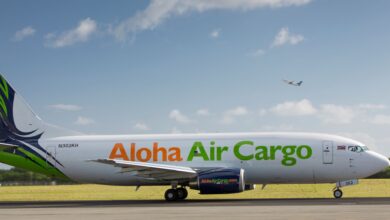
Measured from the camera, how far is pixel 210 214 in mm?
20797

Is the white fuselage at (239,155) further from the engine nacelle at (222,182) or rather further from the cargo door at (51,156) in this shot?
the engine nacelle at (222,182)

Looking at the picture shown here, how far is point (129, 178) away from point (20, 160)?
812 cm

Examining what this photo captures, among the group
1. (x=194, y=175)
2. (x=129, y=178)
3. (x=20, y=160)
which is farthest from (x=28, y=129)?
(x=194, y=175)

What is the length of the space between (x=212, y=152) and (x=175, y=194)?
11.9 ft

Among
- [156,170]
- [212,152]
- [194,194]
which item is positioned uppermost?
[212,152]

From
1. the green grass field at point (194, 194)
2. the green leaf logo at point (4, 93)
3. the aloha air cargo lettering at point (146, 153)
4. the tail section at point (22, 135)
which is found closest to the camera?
the aloha air cargo lettering at point (146, 153)

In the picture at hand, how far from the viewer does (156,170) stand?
3231cm

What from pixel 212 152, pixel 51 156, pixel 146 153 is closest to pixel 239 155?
pixel 212 152

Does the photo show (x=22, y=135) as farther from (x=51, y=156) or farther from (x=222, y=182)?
(x=222, y=182)

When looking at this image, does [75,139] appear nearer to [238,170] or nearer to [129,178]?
[129,178]

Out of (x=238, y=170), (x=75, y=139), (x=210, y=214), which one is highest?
(x=75, y=139)

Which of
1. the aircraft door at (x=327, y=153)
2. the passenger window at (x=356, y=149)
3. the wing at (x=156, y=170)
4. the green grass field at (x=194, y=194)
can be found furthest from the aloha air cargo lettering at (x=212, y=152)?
the green grass field at (x=194, y=194)

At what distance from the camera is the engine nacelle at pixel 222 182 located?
31.2m

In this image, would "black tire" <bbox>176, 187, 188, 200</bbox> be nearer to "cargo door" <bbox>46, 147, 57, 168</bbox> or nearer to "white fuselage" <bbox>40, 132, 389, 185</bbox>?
"white fuselage" <bbox>40, 132, 389, 185</bbox>
